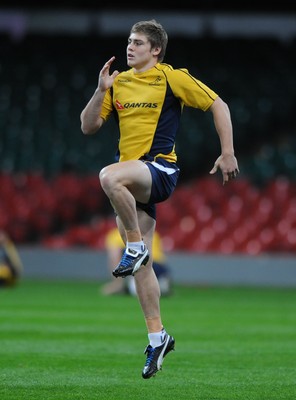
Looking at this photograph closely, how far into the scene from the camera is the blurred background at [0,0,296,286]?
20281mm

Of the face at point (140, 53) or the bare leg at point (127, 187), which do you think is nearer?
the bare leg at point (127, 187)

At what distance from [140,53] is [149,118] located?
0.44 meters

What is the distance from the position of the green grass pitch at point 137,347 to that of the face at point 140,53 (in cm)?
218

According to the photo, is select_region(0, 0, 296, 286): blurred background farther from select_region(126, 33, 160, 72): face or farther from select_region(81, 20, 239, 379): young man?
select_region(126, 33, 160, 72): face

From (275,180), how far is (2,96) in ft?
24.2

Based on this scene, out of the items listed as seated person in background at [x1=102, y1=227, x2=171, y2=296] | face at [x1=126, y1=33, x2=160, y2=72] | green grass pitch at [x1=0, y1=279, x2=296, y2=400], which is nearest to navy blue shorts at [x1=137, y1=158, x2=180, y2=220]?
face at [x1=126, y1=33, x2=160, y2=72]

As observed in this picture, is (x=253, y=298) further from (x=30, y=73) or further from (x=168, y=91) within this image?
(x=30, y=73)

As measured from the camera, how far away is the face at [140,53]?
7.34 metres

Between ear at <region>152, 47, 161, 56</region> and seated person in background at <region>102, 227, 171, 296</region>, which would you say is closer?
ear at <region>152, 47, 161, 56</region>

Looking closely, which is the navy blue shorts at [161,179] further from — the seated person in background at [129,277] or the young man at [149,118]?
the seated person in background at [129,277]

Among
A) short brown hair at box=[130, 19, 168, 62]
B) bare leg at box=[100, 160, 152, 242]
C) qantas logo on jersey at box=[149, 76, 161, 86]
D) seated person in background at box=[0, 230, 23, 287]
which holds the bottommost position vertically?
seated person in background at box=[0, 230, 23, 287]

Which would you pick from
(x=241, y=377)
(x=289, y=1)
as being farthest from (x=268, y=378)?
(x=289, y=1)

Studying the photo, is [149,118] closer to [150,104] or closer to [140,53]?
[150,104]

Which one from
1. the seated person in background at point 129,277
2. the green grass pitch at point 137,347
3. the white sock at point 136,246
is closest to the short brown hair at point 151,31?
the white sock at point 136,246
